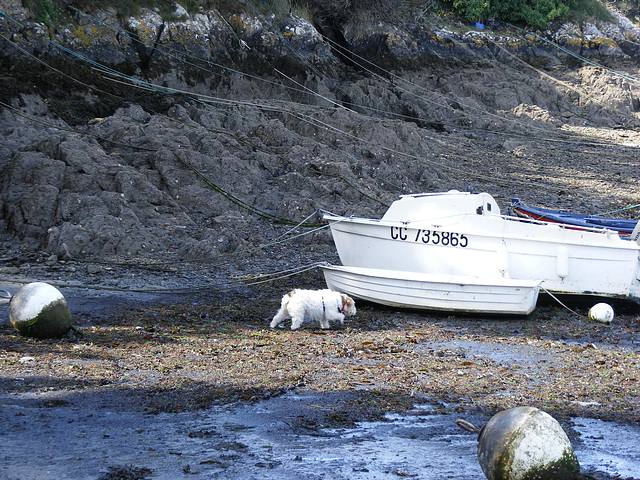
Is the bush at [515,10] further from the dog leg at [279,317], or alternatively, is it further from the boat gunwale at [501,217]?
the dog leg at [279,317]

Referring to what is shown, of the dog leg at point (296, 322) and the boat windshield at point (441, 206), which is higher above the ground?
the boat windshield at point (441, 206)

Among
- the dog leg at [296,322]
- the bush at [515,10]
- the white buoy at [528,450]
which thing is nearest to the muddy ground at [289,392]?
the dog leg at [296,322]

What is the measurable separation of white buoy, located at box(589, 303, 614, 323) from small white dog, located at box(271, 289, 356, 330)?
14.5 ft

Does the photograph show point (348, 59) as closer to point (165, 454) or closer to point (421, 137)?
point (421, 137)

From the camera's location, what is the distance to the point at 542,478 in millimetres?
4969

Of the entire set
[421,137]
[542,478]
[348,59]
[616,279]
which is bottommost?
[542,478]

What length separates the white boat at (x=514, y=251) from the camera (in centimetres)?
1266

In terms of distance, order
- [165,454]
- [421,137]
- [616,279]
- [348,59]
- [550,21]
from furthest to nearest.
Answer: [550,21], [348,59], [421,137], [616,279], [165,454]

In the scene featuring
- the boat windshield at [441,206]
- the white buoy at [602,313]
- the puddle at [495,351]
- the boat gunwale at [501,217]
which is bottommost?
the puddle at [495,351]

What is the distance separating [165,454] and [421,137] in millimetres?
19235

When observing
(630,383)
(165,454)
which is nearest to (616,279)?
(630,383)

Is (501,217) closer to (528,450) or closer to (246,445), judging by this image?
(246,445)

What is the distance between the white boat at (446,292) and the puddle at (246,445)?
5039 mm

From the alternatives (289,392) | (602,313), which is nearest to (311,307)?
(289,392)
